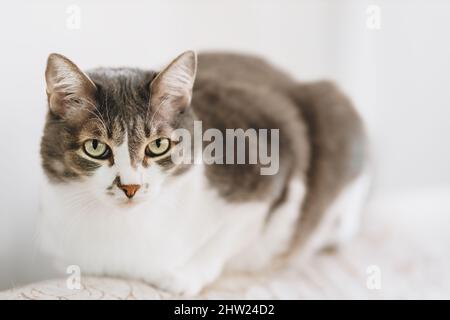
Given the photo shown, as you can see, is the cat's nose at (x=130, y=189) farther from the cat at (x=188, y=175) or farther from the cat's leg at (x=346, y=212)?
the cat's leg at (x=346, y=212)

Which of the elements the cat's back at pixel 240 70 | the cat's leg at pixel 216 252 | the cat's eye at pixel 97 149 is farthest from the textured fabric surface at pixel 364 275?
the cat's back at pixel 240 70

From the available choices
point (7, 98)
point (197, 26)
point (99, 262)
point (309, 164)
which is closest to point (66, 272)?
point (99, 262)

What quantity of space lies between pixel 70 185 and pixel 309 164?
1.99ft

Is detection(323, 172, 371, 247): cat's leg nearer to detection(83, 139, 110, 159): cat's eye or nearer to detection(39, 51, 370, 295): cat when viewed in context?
detection(39, 51, 370, 295): cat

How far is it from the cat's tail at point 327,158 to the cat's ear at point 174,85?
48cm

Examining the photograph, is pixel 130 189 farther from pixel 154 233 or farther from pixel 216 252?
pixel 216 252

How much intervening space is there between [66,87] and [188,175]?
0.93ft

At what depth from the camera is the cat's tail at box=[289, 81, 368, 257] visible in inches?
51.9

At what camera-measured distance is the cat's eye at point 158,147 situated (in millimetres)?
923

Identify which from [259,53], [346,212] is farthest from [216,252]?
[259,53]

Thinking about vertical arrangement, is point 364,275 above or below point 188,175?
below

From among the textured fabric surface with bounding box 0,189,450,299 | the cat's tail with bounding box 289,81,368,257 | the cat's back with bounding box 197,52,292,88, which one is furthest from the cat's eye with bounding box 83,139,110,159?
the cat's tail with bounding box 289,81,368,257

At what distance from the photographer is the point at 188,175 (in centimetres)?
103

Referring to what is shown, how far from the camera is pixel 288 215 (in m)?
1.27
